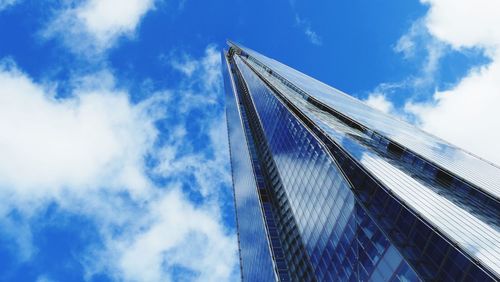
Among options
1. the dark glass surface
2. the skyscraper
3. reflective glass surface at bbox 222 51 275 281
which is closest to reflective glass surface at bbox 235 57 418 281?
the skyscraper

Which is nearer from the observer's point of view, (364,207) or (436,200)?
(436,200)

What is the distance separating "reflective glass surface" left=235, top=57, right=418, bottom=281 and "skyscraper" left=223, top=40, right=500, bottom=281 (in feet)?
0.43

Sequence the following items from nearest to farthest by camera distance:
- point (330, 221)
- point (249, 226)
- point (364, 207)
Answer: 1. point (364, 207)
2. point (330, 221)
3. point (249, 226)

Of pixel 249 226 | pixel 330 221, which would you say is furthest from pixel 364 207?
pixel 249 226

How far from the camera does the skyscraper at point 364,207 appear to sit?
3884 centimetres

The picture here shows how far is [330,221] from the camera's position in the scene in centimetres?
5894

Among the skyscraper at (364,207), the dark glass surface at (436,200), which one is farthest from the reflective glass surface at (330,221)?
the dark glass surface at (436,200)

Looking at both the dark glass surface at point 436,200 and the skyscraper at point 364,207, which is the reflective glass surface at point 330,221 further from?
the dark glass surface at point 436,200

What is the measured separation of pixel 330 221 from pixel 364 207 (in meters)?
8.50

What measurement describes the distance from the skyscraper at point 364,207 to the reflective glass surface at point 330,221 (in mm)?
130

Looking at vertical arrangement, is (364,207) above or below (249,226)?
above

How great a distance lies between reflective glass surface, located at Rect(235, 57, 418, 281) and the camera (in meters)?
44.9

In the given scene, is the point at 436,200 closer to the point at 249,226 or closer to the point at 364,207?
the point at 364,207

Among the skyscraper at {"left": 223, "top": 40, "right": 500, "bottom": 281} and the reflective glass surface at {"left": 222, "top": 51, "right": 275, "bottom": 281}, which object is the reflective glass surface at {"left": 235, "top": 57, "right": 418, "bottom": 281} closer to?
the skyscraper at {"left": 223, "top": 40, "right": 500, "bottom": 281}
